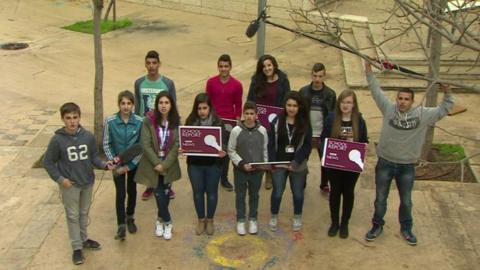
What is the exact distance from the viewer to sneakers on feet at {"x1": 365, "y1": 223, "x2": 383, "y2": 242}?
20.8ft

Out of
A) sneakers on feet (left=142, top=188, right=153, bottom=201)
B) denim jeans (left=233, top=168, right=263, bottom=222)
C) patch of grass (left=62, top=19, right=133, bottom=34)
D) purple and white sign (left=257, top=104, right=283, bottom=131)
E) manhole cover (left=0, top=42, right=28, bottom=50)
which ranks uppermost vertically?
patch of grass (left=62, top=19, right=133, bottom=34)

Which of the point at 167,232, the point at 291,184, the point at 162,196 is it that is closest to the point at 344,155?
the point at 291,184

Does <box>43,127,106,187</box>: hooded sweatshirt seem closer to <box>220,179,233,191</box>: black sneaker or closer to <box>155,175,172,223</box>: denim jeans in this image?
<box>155,175,172,223</box>: denim jeans

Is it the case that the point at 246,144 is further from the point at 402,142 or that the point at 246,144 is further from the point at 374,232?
the point at 374,232

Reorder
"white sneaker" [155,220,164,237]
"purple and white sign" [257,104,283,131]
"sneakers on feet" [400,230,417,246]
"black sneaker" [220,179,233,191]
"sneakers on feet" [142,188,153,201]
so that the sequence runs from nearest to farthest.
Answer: "sneakers on feet" [400,230,417,246], "white sneaker" [155,220,164,237], "purple and white sign" [257,104,283,131], "sneakers on feet" [142,188,153,201], "black sneaker" [220,179,233,191]

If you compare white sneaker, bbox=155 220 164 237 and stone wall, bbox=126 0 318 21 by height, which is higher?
stone wall, bbox=126 0 318 21

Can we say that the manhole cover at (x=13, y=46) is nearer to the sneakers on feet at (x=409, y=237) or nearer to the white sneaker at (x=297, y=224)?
the white sneaker at (x=297, y=224)

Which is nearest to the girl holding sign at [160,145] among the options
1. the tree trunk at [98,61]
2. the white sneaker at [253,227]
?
the white sneaker at [253,227]

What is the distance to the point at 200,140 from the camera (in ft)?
19.9

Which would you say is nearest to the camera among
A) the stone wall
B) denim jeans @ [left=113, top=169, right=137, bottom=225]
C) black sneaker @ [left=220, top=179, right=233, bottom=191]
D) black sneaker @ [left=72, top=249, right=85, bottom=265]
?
black sneaker @ [left=72, top=249, right=85, bottom=265]

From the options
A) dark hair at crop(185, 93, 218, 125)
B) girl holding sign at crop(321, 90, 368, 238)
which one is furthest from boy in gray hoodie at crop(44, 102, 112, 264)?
girl holding sign at crop(321, 90, 368, 238)

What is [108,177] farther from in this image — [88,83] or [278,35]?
[278,35]

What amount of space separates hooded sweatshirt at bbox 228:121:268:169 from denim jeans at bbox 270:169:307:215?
0.98ft

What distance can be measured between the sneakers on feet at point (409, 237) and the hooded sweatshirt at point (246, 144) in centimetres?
178
